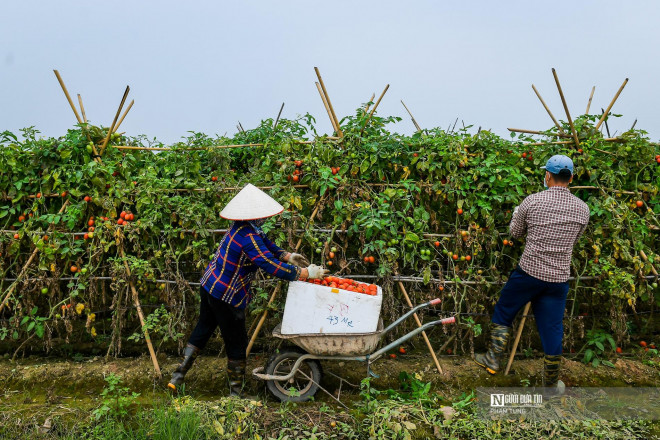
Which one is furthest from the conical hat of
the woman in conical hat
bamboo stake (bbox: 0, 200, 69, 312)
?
bamboo stake (bbox: 0, 200, 69, 312)

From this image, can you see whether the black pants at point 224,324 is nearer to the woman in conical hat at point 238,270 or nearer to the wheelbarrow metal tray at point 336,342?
the woman in conical hat at point 238,270

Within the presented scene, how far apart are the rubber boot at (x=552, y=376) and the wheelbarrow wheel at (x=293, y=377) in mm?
1664

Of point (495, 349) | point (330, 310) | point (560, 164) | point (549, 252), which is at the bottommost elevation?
point (495, 349)

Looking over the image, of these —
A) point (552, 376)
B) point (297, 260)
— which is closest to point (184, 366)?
point (297, 260)

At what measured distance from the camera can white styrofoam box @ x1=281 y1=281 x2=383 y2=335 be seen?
3.28m

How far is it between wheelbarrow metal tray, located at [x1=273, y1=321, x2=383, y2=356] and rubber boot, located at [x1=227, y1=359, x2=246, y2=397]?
0.44 m

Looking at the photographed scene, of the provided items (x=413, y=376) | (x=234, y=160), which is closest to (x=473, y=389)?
(x=413, y=376)

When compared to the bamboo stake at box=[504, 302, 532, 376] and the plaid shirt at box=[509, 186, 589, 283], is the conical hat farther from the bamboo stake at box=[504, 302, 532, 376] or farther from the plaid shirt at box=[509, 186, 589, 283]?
the bamboo stake at box=[504, 302, 532, 376]

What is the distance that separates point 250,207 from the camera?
333 cm

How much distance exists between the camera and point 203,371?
4.05 m

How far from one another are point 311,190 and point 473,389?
1984mm

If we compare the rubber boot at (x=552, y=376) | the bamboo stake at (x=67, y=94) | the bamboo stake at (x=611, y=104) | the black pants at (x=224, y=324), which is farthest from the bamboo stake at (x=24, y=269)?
the bamboo stake at (x=611, y=104)

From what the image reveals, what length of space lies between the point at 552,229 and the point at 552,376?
1117 millimetres

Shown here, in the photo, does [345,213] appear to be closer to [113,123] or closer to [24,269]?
[113,123]
